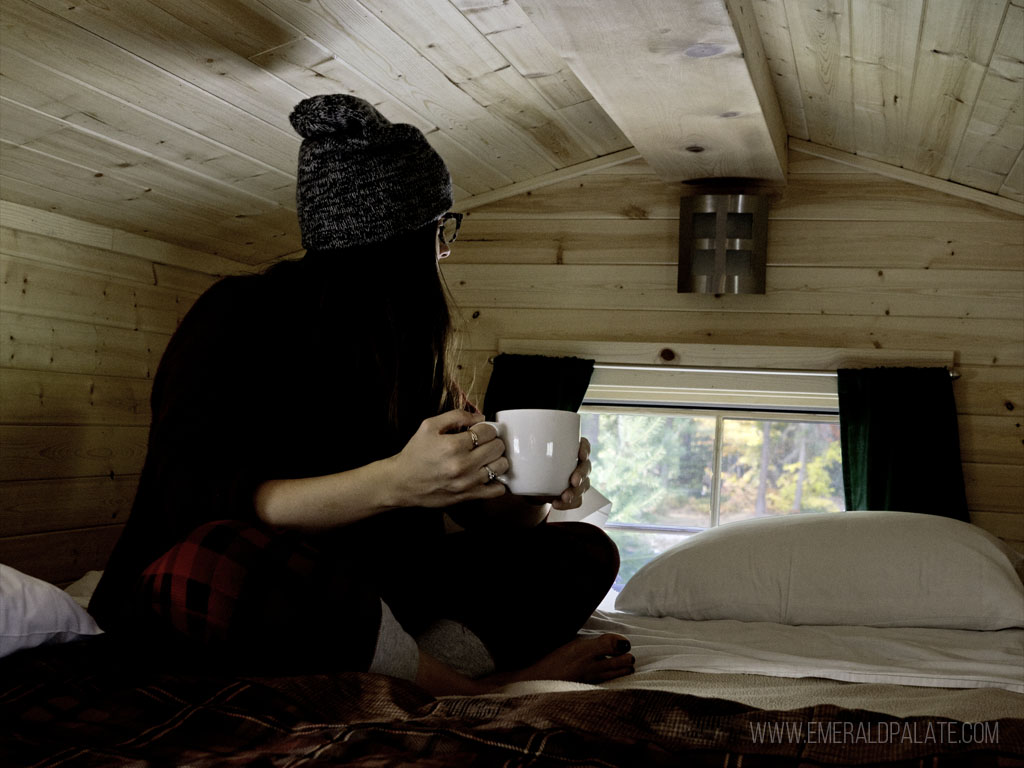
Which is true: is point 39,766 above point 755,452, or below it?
below

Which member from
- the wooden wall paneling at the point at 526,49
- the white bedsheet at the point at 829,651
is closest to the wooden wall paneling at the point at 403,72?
the wooden wall paneling at the point at 526,49

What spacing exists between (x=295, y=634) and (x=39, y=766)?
330mm

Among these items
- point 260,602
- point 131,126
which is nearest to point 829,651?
point 260,602

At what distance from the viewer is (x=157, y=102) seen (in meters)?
1.96

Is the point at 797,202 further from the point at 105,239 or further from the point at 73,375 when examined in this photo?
the point at 73,375

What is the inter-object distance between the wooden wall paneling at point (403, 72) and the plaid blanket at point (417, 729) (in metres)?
1.22

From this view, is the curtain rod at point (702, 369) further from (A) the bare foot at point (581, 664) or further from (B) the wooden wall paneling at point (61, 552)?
(A) the bare foot at point (581, 664)

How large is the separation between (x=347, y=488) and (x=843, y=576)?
1.15 meters

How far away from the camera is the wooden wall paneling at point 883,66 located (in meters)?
1.73

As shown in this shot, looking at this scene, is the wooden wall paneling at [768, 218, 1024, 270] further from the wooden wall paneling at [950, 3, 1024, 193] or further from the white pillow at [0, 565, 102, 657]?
the white pillow at [0, 565, 102, 657]

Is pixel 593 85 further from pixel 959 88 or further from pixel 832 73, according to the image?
pixel 959 88

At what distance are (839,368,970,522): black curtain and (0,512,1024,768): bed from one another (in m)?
0.62

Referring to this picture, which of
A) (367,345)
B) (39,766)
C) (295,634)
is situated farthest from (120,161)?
(39,766)

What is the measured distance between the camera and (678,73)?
1.87 meters
